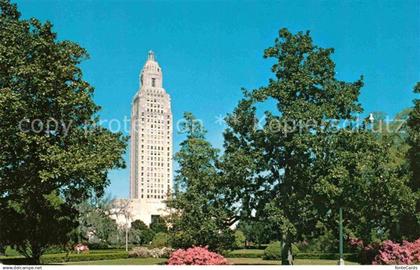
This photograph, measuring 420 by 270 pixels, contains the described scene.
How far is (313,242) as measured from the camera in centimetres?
5088

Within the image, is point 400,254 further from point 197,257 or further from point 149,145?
point 149,145

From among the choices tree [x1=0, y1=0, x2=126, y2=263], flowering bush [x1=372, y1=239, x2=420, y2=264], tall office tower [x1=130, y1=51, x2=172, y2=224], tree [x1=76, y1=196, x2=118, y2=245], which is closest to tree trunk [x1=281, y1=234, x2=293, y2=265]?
flowering bush [x1=372, y1=239, x2=420, y2=264]

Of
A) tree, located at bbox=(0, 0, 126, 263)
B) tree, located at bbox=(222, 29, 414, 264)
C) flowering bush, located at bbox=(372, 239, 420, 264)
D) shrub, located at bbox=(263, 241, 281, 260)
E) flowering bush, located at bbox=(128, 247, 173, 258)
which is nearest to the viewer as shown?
tree, located at bbox=(0, 0, 126, 263)

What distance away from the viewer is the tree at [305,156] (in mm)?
24375

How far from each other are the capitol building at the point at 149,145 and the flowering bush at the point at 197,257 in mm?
54987

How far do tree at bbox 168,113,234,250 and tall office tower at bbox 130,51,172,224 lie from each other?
5253 cm

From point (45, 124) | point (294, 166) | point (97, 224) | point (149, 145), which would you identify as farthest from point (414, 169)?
point (149, 145)

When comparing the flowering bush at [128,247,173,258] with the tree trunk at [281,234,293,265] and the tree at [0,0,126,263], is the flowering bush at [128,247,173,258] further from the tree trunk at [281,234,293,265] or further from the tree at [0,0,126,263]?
the tree at [0,0,126,263]

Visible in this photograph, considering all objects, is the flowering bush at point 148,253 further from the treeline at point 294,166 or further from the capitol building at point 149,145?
the capitol building at point 149,145

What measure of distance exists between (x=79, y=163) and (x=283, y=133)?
9.86 metres

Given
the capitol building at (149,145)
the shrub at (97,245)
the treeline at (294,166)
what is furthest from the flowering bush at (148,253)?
the capitol building at (149,145)

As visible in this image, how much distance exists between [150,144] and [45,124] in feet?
302

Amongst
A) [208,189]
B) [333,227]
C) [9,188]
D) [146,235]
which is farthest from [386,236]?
[146,235]

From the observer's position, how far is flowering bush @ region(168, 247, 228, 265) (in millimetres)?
24422
